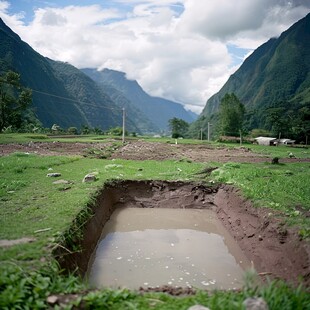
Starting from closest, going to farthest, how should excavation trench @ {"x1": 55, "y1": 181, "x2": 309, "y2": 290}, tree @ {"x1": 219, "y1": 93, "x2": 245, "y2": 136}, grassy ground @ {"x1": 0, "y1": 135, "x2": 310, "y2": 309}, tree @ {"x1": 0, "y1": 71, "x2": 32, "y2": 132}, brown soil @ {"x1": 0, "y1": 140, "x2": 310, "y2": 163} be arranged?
grassy ground @ {"x1": 0, "y1": 135, "x2": 310, "y2": 309} → excavation trench @ {"x1": 55, "y1": 181, "x2": 309, "y2": 290} → brown soil @ {"x1": 0, "y1": 140, "x2": 310, "y2": 163} → tree @ {"x1": 0, "y1": 71, "x2": 32, "y2": 132} → tree @ {"x1": 219, "y1": 93, "x2": 245, "y2": 136}

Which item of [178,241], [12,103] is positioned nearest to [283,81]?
[12,103]

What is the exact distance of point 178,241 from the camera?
10195 millimetres

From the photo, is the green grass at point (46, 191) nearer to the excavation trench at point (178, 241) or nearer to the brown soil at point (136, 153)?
the excavation trench at point (178, 241)

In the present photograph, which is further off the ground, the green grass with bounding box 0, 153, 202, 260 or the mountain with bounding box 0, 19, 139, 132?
the mountain with bounding box 0, 19, 139, 132

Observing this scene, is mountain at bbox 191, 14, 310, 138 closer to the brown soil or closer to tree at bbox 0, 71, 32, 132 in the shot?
tree at bbox 0, 71, 32, 132

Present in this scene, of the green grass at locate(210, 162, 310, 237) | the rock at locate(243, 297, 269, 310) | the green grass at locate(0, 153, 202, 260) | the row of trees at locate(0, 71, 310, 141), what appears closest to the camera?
the rock at locate(243, 297, 269, 310)

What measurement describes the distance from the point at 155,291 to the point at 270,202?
261 inches

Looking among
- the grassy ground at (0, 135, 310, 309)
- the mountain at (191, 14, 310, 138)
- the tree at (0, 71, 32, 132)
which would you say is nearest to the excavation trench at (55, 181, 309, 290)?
the grassy ground at (0, 135, 310, 309)

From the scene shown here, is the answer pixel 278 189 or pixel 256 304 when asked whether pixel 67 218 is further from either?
pixel 278 189

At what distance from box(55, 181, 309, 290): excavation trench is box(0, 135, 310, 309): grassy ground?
64 cm

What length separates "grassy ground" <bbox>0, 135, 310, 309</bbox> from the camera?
480 centimetres

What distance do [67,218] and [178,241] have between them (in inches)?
163

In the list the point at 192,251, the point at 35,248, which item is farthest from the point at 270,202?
the point at 35,248

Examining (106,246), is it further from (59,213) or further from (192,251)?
(192,251)
